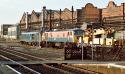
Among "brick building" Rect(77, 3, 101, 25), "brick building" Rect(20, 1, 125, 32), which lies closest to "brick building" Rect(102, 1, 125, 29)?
"brick building" Rect(20, 1, 125, 32)

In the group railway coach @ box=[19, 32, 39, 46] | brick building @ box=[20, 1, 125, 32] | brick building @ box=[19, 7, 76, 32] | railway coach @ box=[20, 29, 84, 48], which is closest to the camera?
railway coach @ box=[20, 29, 84, 48]

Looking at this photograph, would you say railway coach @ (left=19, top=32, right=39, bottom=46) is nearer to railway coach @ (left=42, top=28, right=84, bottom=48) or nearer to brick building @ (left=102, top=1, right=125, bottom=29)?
railway coach @ (left=42, top=28, right=84, bottom=48)

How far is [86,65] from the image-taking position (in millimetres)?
23875

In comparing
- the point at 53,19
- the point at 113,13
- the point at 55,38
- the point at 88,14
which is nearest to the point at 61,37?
the point at 55,38

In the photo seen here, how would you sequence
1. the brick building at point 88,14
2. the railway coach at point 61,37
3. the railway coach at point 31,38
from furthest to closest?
the brick building at point 88,14 < the railway coach at point 31,38 < the railway coach at point 61,37

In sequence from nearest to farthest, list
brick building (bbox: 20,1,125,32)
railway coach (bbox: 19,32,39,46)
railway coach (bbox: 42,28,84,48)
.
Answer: railway coach (bbox: 42,28,84,48), brick building (bbox: 20,1,125,32), railway coach (bbox: 19,32,39,46)

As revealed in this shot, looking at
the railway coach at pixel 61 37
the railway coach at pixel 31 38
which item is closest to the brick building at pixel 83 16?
the railway coach at pixel 31 38

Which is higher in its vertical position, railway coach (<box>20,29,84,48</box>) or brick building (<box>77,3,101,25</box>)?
brick building (<box>77,3,101,25</box>)

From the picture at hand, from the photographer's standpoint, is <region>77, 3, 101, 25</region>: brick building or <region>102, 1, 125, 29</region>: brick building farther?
<region>77, 3, 101, 25</region>: brick building

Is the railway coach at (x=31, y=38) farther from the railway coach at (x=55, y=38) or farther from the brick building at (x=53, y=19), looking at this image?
the brick building at (x=53, y=19)

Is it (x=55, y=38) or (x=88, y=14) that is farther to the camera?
(x=88, y=14)

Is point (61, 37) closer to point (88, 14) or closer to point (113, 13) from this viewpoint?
point (113, 13)

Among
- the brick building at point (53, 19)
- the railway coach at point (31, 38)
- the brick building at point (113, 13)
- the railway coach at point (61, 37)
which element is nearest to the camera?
the railway coach at point (61, 37)

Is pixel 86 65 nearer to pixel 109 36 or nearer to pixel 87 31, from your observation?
pixel 109 36
